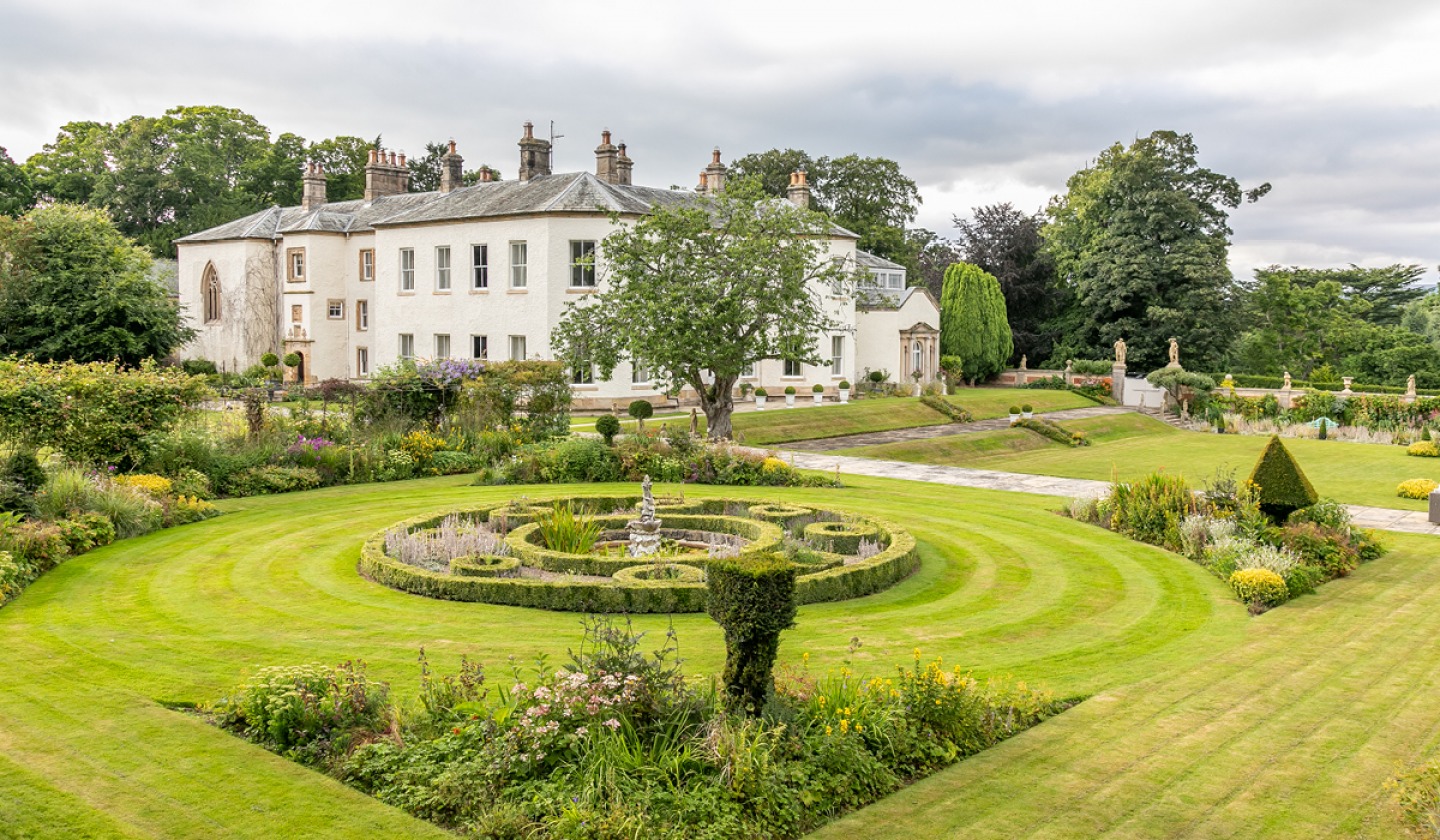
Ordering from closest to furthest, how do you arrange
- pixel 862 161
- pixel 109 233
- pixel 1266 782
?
pixel 1266 782, pixel 109 233, pixel 862 161

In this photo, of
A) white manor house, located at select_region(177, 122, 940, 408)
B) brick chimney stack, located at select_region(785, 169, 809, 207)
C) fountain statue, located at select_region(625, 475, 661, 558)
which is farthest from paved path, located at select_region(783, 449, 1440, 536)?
brick chimney stack, located at select_region(785, 169, 809, 207)

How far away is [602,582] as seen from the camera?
39.0 feet

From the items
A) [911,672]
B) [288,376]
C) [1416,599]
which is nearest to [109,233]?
[288,376]

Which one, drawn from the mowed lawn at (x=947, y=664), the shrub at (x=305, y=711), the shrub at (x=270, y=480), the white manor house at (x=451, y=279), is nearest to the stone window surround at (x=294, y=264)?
the white manor house at (x=451, y=279)

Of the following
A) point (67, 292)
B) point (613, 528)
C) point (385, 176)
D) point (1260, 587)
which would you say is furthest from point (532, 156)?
point (1260, 587)

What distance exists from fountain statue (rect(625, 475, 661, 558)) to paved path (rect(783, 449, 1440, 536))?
9.18 meters

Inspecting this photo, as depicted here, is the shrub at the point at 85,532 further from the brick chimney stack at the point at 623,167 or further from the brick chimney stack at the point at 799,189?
the brick chimney stack at the point at 799,189

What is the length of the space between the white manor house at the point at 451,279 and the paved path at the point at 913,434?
3.68 m

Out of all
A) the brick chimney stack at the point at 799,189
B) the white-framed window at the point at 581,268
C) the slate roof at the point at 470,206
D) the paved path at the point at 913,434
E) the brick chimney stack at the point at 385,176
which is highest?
the brick chimney stack at the point at 385,176

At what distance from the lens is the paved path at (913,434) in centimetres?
3045

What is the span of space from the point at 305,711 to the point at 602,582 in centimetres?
450

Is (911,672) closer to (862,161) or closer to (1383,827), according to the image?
(1383,827)

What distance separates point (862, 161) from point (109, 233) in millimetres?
38504

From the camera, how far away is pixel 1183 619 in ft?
38.9
